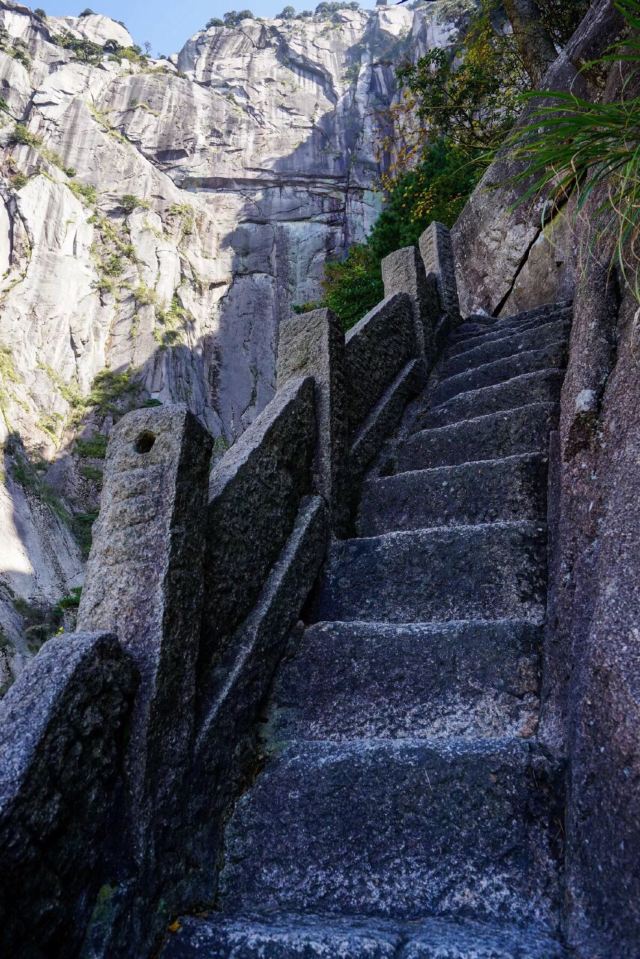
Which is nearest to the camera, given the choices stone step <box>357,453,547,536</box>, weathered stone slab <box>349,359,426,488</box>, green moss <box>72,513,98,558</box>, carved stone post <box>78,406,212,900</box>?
carved stone post <box>78,406,212,900</box>

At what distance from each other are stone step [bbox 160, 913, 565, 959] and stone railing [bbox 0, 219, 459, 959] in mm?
135

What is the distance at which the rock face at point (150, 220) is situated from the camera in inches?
805

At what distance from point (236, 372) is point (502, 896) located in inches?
1009

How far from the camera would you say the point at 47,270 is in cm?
2238

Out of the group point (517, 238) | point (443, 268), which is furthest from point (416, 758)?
point (517, 238)

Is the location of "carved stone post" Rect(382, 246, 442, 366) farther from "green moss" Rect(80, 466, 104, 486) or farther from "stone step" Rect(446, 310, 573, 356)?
"green moss" Rect(80, 466, 104, 486)

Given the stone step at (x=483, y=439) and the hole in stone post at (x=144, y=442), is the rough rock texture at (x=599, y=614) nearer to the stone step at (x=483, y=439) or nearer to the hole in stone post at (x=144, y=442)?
the stone step at (x=483, y=439)

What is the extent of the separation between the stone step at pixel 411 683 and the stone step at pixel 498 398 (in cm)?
158

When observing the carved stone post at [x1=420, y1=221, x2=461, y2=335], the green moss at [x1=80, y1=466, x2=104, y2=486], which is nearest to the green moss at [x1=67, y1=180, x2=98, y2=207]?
the green moss at [x1=80, y1=466, x2=104, y2=486]

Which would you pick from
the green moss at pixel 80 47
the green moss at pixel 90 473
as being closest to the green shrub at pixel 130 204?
the green moss at pixel 80 47

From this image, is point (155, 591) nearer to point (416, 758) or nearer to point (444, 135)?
point (416, 758)

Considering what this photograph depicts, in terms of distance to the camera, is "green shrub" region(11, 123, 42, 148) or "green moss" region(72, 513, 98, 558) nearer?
"green moss" region(72, 513, 98, 558)

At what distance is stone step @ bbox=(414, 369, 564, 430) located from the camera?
125 inches

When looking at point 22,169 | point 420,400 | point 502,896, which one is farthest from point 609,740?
point 22,169
